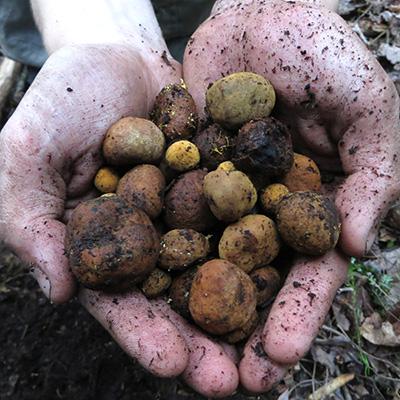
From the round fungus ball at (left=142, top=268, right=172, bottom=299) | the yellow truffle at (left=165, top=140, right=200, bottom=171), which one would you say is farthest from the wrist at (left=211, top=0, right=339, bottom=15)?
the round fungus ball at (left=142, top=268, right=172, bottom=299)

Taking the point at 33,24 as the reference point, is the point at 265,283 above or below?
below

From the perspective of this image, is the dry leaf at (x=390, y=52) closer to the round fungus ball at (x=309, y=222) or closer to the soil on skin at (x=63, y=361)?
the round fungus ball at (x=309, y=222)

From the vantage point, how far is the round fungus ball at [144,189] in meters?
1.96

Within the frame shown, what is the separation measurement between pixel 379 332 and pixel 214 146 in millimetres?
1274

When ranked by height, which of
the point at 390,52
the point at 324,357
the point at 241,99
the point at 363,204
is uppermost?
the point at 241,99

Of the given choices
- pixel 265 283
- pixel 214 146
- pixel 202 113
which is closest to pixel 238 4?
pixel 202 113

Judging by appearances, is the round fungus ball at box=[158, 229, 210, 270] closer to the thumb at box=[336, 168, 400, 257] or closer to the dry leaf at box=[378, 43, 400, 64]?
the thumb at box=[336, 168, 400, 257]

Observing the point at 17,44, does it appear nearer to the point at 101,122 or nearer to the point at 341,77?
the point at 101,122

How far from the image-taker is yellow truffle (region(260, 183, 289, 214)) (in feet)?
6.66

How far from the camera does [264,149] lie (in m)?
1.97

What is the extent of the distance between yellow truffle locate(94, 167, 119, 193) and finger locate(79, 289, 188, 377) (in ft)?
1.53

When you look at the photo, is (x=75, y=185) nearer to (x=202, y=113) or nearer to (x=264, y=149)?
(x=202, y=113)

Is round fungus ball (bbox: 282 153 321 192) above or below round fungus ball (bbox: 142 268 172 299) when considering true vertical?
above

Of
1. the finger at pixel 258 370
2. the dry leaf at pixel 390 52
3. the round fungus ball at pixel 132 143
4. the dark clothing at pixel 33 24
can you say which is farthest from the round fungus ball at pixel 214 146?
the dry leaf at pixel 390 52
